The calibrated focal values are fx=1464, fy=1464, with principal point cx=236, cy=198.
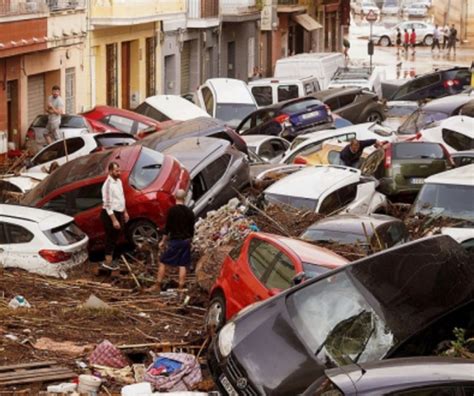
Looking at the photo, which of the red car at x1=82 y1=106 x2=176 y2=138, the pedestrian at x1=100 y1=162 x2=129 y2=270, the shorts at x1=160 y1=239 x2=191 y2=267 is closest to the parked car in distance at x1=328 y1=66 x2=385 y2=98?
the red car at x1=82 y1=106 x2=176 y2=138

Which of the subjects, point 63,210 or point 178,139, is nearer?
point 63,210

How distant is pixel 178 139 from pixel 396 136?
696 centimetres

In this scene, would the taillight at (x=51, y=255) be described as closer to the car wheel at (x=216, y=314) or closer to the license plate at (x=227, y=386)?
the car wheel at (x=216, y=314)

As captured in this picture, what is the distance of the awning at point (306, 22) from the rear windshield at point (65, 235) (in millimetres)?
46196

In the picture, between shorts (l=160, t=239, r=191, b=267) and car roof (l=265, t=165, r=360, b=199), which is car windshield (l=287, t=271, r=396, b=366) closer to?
shorts (l=160, t=239, r=191, b=267)

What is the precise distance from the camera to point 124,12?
4122 cm

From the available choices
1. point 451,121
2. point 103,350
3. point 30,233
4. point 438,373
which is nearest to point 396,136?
point 451,121

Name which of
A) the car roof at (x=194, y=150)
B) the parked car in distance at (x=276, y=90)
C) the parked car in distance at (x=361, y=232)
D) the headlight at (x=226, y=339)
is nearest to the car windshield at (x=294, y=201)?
the car roof at (x=194, y=150)

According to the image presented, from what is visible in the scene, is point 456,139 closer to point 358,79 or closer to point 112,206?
point 112,206

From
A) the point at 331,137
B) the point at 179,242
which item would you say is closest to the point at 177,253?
the point at 179,242

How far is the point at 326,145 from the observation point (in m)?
28.2

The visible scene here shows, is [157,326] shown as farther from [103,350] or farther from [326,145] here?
[326,145]

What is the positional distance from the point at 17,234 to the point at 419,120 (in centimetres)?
1669

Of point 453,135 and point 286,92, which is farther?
point 286,92
